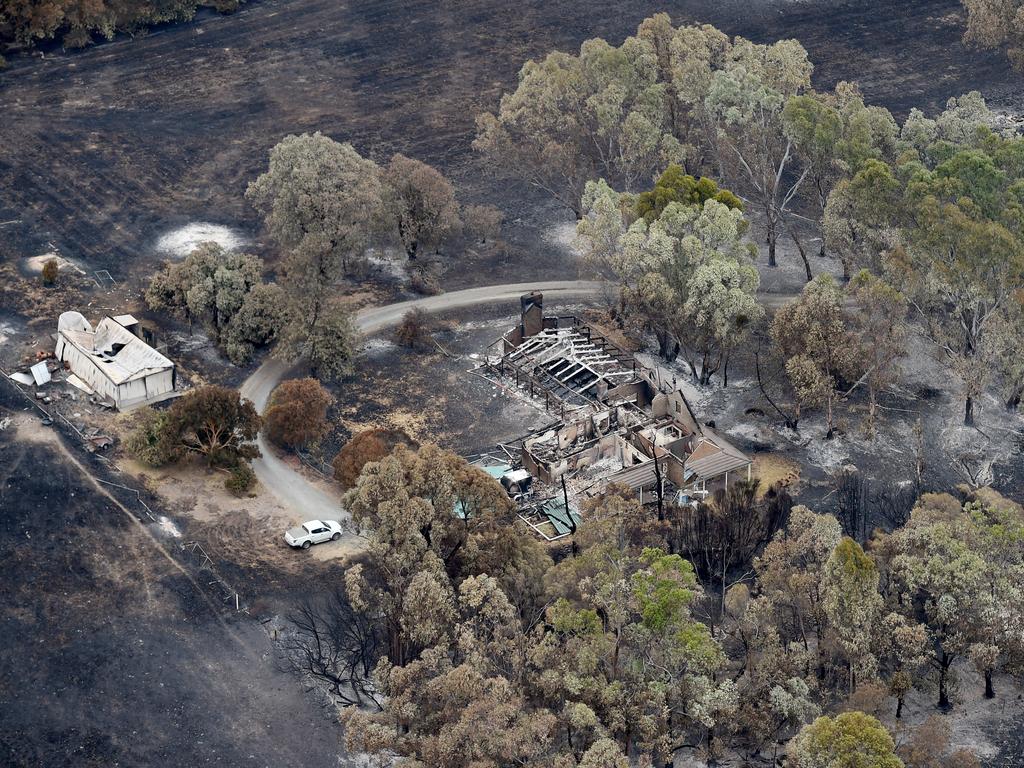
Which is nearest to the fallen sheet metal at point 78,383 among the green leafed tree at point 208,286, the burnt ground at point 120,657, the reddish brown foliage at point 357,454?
→ the green leafed tree at point 208,286

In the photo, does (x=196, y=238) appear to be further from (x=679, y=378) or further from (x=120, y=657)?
(x=120, y=657)

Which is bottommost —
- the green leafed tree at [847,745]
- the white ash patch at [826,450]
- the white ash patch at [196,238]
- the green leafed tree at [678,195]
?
the white ash patch at [826,450]

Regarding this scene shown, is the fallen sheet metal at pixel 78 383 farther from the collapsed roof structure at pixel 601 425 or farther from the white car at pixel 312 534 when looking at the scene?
the collapsed roof structure at pixel 601 425

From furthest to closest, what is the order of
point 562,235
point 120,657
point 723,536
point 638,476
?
point 562,235 < point 638,476 < point 723,536 < point 120,657

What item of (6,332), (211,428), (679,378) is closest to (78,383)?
(6,332)

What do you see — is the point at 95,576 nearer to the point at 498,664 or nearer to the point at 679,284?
the point at 498,664

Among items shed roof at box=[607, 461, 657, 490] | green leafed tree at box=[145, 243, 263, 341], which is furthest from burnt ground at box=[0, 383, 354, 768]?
shed roof at box=[607, 461, 657, 490]
